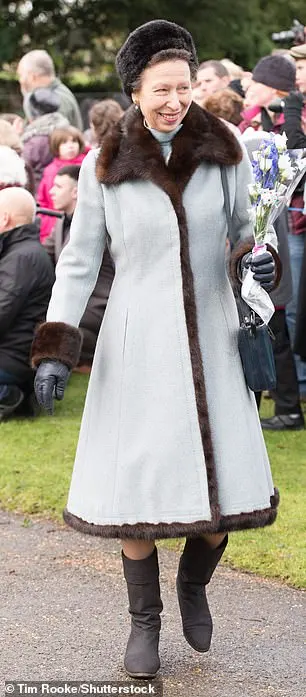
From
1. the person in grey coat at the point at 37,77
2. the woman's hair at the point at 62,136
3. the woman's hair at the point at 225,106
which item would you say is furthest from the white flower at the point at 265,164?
the person in grey coat at the point at 37,77

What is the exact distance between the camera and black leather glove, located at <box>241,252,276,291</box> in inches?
159

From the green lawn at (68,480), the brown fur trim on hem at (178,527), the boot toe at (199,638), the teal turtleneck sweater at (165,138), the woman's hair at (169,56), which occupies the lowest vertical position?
the green lawn at (68,480)

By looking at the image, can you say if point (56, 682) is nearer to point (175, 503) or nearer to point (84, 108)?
point (175, 503)

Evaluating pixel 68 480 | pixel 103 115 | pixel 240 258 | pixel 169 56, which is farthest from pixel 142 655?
pixel 103 115

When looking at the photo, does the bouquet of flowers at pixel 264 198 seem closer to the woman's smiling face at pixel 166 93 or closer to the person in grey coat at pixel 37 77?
the woman's smiling face at pixel 166 93

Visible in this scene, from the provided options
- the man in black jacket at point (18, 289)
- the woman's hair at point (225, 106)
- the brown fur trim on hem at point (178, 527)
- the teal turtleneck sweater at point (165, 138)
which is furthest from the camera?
the woman's hair at point (225, 106)

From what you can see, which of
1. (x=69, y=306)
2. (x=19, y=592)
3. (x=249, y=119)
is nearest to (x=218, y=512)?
(x=69, y=306)

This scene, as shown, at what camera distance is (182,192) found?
4098 mm

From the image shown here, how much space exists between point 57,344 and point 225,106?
14.9 feet

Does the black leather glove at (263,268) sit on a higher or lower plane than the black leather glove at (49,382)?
higher

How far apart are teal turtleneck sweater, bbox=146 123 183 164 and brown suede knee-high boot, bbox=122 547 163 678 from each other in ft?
4.24

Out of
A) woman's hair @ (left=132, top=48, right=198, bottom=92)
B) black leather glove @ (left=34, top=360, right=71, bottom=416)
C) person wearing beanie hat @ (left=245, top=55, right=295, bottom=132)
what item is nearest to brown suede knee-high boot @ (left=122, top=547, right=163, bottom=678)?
black leather glove @ (left=34, top=360, right=71, bottom=416)

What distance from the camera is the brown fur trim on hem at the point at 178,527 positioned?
13.1ft

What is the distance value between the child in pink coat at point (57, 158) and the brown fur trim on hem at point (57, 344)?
5672 millimetres
